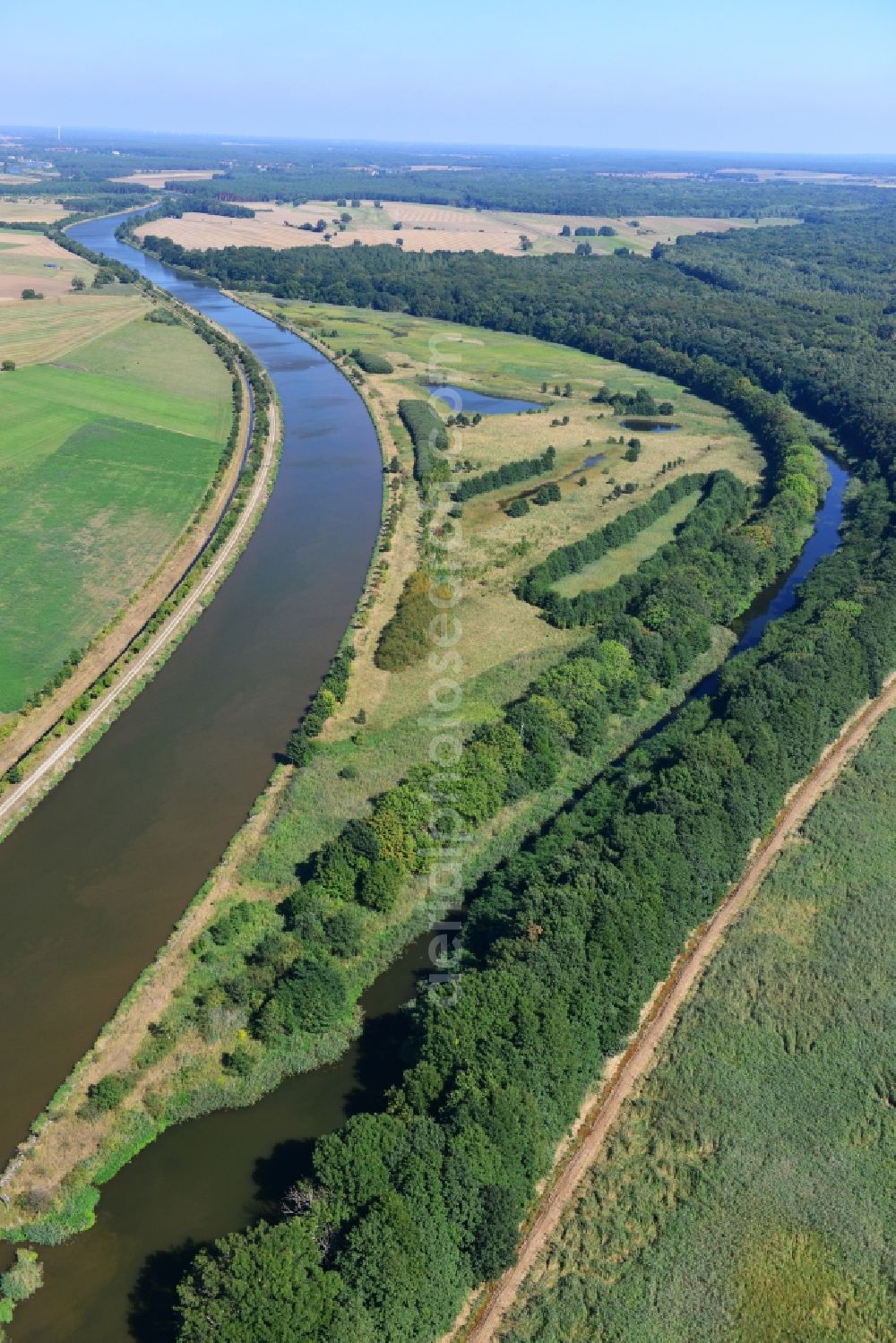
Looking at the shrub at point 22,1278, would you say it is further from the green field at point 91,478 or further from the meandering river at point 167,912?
the green field at point 91,478

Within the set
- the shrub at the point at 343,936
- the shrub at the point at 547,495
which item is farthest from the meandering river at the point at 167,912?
the shrub at the point at 547,495

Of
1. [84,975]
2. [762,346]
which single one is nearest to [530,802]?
[84,975]

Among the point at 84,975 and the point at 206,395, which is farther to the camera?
the point at 206,395

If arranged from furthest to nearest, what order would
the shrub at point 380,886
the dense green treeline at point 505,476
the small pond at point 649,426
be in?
the small pond at point 649,426
the dense green treeline at point 505,476
the shrub at point 380,886

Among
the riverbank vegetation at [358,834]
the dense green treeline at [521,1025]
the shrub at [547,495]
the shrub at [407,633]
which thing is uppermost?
the dense green treeline at [521,1025]

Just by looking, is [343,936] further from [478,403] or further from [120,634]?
[478,403]

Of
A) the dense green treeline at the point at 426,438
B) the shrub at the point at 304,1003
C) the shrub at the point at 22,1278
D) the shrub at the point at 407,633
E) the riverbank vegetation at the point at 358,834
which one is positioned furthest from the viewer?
the dense green treeline at the point at 426,438

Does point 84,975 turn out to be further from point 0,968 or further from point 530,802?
point 530,802
